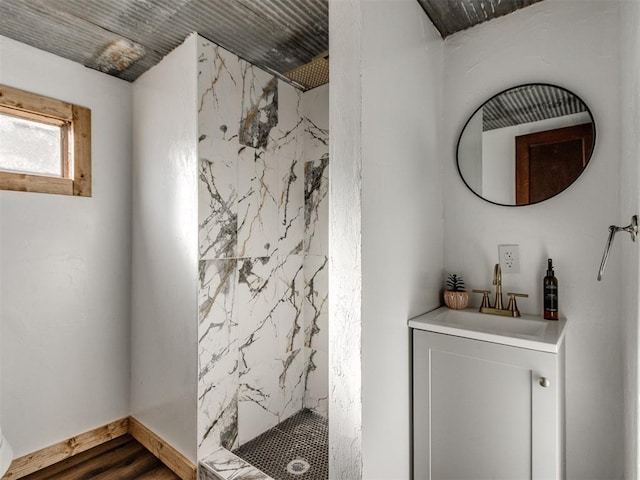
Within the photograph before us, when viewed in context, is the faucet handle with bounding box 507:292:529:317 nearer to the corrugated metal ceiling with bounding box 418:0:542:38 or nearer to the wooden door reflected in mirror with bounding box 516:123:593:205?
the wooden door reflected in mirror with bounding box 516:123:593:205

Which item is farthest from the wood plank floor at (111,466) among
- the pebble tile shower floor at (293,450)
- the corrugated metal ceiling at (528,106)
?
the corrugated metal ceiling at (528,106)

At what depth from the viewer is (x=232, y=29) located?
73.0 inches

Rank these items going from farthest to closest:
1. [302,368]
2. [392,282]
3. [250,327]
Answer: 1. [302,368]
2. [250,327]
3. [392,282]

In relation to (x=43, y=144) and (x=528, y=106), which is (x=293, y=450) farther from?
(x=43, y=144)

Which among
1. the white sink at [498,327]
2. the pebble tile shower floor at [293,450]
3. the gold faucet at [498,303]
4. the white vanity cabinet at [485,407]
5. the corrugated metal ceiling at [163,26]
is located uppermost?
the corrugated metal ceiling at [163,26]

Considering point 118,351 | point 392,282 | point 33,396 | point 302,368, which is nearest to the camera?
point 392,282

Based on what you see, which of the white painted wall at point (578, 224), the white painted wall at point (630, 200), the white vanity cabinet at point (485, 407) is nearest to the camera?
the white painted wall at point (630, 200)

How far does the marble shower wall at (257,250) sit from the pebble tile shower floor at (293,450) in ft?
0.24

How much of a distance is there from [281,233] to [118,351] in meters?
1.34

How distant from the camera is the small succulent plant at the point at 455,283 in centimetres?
186

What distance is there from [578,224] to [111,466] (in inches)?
108

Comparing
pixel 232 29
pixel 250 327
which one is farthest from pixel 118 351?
pixel 232 29

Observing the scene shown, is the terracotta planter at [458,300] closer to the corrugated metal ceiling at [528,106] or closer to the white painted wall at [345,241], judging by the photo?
the white painted wall at [345,241]

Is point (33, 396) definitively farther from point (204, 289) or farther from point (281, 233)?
point (281, 233)
